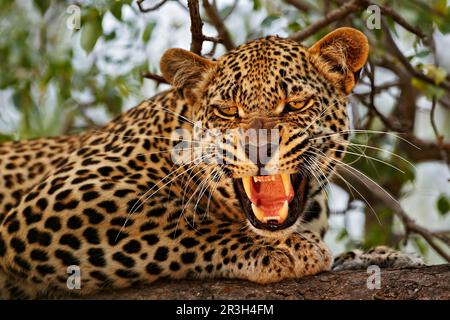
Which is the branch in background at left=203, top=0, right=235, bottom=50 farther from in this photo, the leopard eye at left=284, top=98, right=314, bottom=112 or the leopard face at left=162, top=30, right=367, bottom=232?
the leopard eye at left=284, top=98, right=314, bottom=112

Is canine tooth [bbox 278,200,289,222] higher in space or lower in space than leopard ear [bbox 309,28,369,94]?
lower

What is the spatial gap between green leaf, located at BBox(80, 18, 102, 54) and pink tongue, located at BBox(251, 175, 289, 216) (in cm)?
181

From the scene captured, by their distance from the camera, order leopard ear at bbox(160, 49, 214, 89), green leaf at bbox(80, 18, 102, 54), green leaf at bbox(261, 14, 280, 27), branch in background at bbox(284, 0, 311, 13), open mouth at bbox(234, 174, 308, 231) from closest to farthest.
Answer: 1. open mouth at bbox(234, 174, 308, 231)
2. leopard ear at bbox(160, 49, 214, 89)
3. green leaf at bbox(80, 18, 102, 54)
4. green leaf at bbox(261, 14, 280, 27)
5. branch in background at bbox(284, 0, 311, 13)

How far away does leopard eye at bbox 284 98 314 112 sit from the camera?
5.87 metres

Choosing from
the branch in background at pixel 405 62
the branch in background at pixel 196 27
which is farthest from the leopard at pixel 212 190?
the branch in background at pixel 405 62

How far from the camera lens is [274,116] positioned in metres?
5.77

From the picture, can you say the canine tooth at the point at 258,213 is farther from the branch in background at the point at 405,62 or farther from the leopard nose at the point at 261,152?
the branch in background at the point at 405,62

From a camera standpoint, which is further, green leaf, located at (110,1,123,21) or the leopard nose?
green leaf, located at (110,1,123,21)

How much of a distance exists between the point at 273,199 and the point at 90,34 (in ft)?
6.73

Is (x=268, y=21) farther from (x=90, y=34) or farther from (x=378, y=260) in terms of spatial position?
(x=378, y=260)

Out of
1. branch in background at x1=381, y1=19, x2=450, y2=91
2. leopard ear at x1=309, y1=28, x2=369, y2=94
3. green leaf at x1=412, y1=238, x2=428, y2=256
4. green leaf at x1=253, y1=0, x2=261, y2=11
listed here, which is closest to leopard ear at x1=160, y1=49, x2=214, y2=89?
leopard ear at x1=309, y1=28, x2=369, y2=94

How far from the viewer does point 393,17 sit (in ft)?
22.2

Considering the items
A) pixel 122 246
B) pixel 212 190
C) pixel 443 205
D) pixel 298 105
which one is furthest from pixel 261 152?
pixel 443 205

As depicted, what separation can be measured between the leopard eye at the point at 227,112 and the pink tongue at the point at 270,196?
0.53 m
